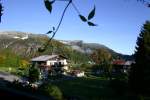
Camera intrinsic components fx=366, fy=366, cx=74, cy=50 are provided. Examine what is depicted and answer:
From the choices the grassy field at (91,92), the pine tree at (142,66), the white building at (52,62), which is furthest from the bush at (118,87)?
the white building at (52,62)

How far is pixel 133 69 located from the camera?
5447 cm

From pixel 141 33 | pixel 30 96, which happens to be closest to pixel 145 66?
pixel 141 33

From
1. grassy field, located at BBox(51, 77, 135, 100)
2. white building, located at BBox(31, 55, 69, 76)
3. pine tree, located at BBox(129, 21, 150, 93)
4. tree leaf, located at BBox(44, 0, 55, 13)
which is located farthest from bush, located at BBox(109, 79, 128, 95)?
tree leaf, located at BBox(44, 0, 55, 13)

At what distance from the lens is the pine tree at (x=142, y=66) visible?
172 feet

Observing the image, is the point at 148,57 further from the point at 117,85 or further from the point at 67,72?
the point at 67,72

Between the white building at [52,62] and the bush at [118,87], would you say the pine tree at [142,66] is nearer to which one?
the bush at [118,87]

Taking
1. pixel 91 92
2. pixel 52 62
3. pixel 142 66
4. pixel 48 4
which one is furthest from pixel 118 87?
pixel 52 62

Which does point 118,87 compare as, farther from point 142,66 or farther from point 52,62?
point 52,62

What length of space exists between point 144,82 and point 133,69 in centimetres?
289

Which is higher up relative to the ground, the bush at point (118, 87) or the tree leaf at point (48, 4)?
the tree leaf at point (48, 4)

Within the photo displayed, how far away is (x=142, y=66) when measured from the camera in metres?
53.5

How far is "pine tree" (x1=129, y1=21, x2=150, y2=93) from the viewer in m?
52.3

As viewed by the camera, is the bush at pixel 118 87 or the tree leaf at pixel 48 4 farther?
the bush at pixel 118 87

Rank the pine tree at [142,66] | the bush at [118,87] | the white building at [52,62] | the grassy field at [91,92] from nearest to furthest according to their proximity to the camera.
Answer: the grassy field at [91,92] → the bush at [118,87] → the pine tree at [142,66] → the white building at [52,62]
